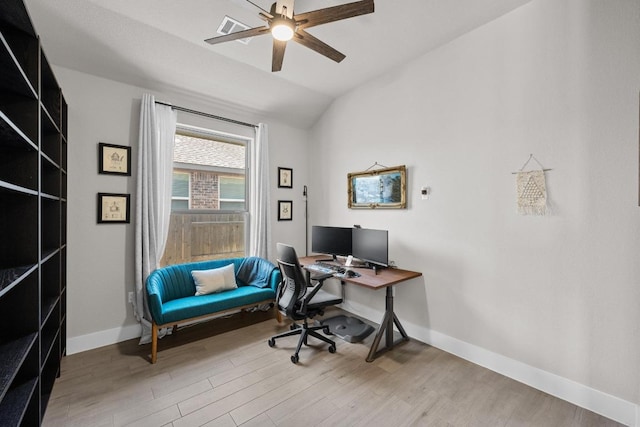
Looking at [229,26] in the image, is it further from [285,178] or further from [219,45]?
[285,178]

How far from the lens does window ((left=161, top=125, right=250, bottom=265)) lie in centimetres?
342

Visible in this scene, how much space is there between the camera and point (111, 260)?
287 cm

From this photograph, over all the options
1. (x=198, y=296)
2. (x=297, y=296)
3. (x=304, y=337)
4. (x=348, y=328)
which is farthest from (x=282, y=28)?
(x=348, y=328)

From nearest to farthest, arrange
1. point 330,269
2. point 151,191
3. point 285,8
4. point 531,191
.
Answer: point 285,8 < point 531,191 < point 151,191 < point 330,269

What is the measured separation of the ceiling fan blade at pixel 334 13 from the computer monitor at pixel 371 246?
→ 77.8 inches

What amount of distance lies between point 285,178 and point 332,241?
1326 mm

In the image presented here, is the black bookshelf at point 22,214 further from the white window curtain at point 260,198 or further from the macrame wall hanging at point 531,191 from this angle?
the macrame wall hanging at point 531,191

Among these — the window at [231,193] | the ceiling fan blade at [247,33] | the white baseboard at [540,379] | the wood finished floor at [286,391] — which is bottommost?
the wood finished floor at [286,391]

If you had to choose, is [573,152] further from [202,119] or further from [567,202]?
[202,119]

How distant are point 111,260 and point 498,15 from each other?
14.5 feet

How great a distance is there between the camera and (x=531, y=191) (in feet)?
7.29

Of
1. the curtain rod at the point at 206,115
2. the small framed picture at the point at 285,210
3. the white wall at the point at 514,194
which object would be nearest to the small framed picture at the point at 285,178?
the small framed picture at the point at 285,210

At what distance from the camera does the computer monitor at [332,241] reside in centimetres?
348

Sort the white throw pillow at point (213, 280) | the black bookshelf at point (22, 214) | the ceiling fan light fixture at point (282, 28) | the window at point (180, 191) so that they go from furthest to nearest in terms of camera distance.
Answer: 1. the window at point (180, 191)
2. the white throw pillow at point (213, 280)
3. the ceiling fan light fixture at point (282, 28)
4. the black bookshelf at point (22, 214)
